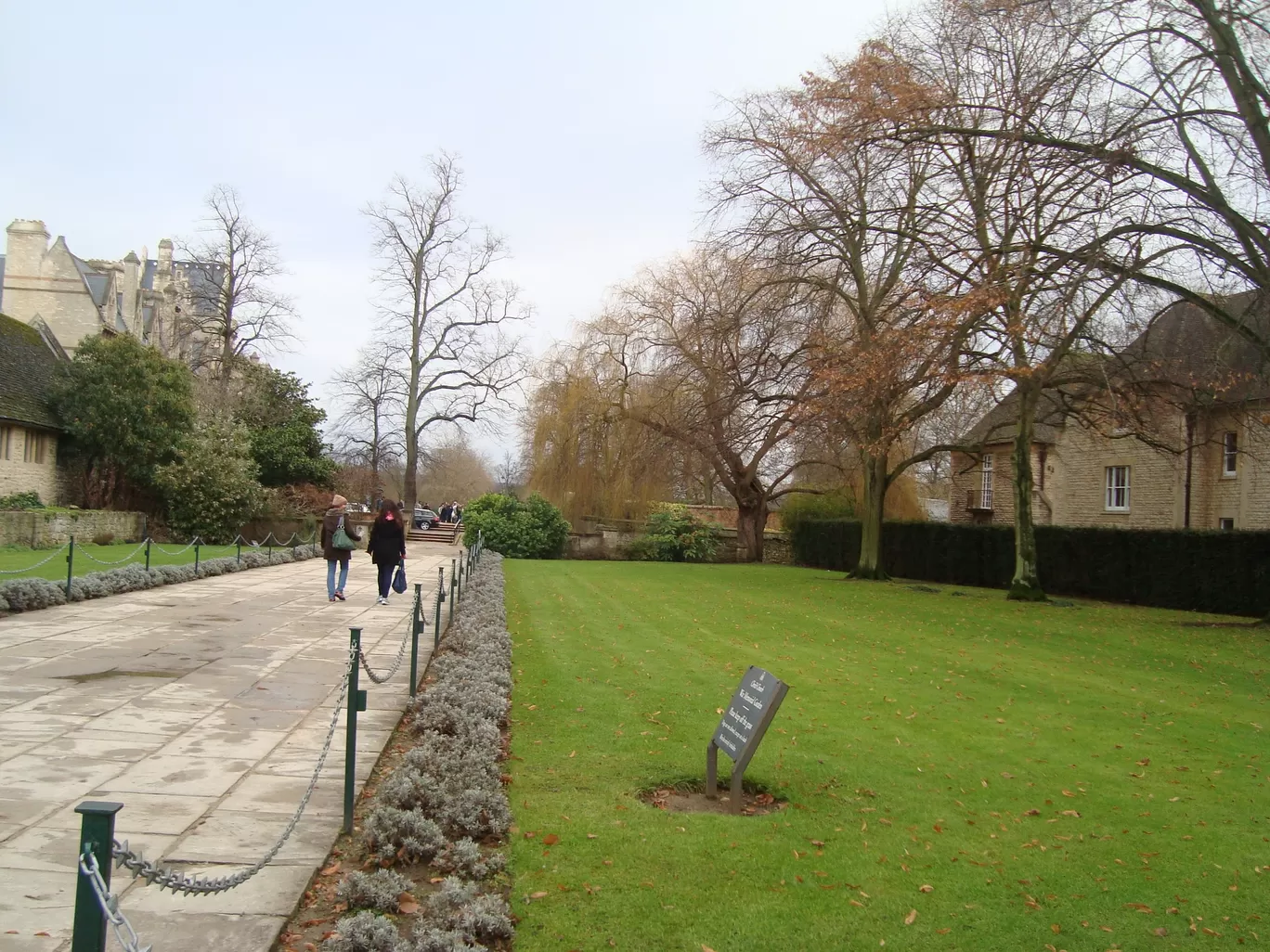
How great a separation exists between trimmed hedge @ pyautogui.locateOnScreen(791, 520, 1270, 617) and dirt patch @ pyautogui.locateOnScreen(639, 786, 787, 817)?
59.9 ft

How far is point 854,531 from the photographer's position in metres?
36.1

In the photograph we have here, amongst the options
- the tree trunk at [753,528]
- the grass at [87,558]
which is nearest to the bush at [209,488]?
the grass at [87,558]

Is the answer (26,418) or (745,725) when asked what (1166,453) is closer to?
(745,725)

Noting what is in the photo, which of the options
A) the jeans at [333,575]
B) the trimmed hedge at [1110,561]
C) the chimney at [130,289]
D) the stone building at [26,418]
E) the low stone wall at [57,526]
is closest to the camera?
the jeans at [333,575]

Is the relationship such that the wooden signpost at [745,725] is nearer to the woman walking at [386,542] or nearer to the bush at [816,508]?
the woman walking at [386,542]

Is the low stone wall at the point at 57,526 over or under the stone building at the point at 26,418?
under

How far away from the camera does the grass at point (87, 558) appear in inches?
705

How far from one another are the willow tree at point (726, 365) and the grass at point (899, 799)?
32.9 feet

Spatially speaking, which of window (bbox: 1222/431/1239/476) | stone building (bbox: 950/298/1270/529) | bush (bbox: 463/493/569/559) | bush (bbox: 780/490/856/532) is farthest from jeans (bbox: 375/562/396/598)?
window (bbox: 1222/431/1239/476)

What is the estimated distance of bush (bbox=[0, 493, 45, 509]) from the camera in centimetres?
2614

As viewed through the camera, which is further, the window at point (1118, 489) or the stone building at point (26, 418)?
the window at point (1118, 489)

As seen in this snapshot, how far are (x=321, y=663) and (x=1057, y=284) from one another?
13.2m

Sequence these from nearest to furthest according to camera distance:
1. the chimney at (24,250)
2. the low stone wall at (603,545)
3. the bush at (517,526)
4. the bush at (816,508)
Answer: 1. the bush at (517,526)
2. the low stone wall at (603,545)
3. the bush at (816,508)
4. the chimney at (24,250)

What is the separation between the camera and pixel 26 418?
91.1 feet
